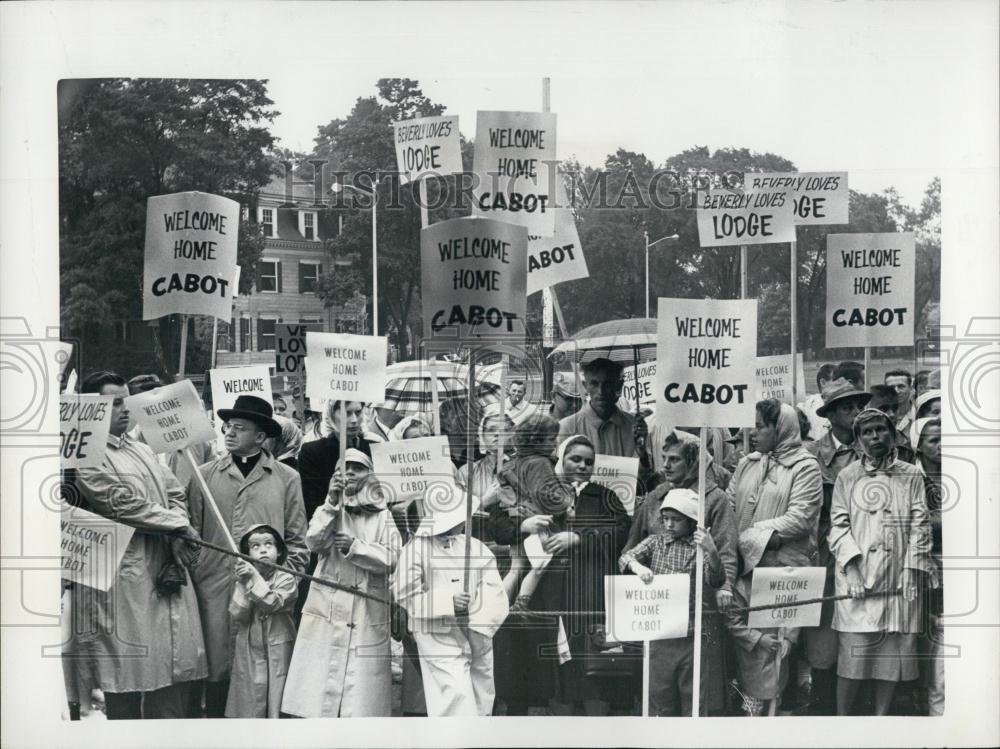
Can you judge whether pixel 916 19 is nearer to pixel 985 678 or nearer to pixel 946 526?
pixel 946 526

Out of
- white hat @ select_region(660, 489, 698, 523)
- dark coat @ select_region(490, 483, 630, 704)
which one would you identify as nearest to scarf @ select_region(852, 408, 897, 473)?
white hat @ select_region(660, 489, 698, 523)

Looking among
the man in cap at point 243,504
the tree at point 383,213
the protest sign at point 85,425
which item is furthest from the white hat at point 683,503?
the protest sign at point 85,425

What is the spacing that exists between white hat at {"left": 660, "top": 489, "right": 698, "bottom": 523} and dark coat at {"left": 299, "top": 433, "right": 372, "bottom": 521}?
1.30m

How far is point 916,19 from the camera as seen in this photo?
21.6 feet

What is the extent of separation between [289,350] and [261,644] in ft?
4.22

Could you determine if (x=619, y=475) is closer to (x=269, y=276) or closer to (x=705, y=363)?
(x=705, y=363)

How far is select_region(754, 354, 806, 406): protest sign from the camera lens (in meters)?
6.54

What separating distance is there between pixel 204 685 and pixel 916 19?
427 centimetres

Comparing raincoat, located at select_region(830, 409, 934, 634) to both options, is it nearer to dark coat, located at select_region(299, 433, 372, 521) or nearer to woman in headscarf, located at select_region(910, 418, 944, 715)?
woman in headscarf, located at select_region(910, 418, 944, 715)

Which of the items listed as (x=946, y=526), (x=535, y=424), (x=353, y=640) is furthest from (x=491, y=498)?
(x=946, y=526)

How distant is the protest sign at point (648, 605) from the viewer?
657 cm

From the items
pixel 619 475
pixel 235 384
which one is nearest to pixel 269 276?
pixel 235 384

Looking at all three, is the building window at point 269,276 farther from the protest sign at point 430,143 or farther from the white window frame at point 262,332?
the protest sign at point 430,143

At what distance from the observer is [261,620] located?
21.5ft
